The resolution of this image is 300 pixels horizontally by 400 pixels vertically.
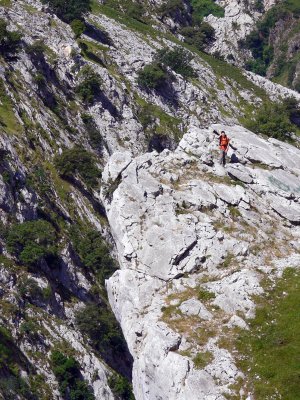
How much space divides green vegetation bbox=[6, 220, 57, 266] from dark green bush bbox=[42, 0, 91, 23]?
62.7m

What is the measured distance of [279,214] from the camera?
50250mm

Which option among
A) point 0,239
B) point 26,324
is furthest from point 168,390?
point 0,239

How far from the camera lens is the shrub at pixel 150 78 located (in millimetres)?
111062

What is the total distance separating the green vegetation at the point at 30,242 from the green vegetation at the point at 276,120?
37030 mm

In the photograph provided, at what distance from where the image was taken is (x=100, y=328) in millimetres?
61406

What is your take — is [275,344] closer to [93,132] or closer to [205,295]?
[205,295]

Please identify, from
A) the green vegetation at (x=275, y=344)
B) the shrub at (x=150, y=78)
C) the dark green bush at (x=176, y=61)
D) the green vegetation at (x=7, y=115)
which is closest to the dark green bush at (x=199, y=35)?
the dark green bush at (x=176, y=61)

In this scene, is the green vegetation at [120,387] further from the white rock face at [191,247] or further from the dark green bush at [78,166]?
the dark green bush at [78,166]

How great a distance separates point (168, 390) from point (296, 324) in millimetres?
8942

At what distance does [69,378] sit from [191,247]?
678 inches

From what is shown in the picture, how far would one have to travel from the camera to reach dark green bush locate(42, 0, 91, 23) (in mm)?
115625

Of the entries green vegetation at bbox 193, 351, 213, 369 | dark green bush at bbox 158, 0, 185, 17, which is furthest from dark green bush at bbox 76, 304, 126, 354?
dark green bush at bbox 158, 0, 185, 17

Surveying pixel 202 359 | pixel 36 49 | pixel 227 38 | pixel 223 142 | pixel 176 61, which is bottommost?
pixel 202 359

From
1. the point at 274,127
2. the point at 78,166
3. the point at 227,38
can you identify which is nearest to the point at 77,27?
the point at 274,127
